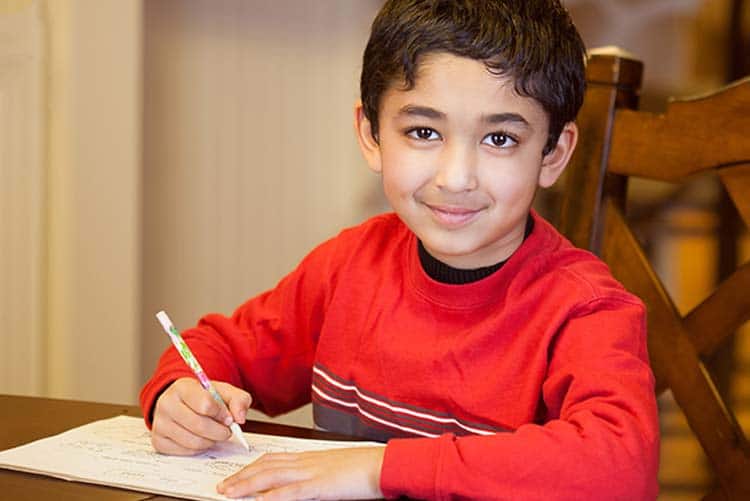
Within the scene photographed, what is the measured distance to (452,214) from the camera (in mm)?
1026

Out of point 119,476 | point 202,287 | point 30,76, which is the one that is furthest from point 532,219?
point 202,287

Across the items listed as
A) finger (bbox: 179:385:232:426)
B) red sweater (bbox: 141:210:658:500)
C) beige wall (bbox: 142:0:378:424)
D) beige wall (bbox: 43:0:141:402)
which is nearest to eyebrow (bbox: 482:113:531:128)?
red sweater (bbox: 141:210:658:500)

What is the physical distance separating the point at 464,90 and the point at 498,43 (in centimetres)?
6

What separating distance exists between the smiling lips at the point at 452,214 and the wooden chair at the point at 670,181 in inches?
10.1

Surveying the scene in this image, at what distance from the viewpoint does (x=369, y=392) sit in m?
1.13

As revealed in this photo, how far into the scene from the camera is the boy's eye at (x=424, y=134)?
1014 mm

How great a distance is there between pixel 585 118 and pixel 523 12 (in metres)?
0.23

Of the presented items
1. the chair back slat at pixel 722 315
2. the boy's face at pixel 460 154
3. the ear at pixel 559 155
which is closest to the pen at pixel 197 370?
the boy's face at pixel 460 154

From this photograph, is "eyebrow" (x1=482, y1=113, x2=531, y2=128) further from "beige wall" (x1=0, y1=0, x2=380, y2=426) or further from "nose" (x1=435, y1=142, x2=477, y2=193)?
"beige wall" (x1=0, y1=0, x2=380, y2=426)

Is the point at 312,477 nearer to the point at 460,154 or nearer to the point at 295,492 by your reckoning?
the point at 295,492

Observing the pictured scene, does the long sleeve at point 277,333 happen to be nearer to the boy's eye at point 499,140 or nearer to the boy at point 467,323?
the boy at point 467,323

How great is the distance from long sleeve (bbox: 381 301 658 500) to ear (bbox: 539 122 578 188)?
24cm

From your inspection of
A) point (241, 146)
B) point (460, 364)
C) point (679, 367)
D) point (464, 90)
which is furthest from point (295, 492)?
point (241, 146)

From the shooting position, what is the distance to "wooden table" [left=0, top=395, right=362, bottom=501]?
0.84 meters
